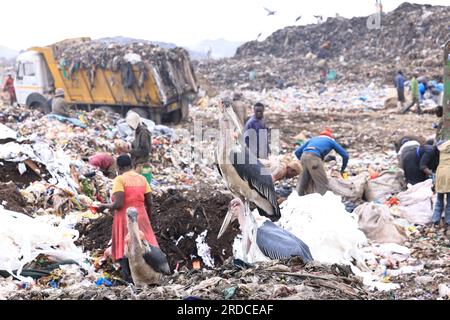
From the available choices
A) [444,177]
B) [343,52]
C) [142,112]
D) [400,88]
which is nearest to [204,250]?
[444,177]

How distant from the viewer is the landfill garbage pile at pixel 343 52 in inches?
1101

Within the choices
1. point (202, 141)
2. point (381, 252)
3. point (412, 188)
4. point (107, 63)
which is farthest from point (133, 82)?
point (381, 252)

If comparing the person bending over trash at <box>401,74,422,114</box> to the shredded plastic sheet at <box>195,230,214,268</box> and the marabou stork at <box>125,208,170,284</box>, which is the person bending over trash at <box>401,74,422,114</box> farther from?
the marabou stork at <box>125,208,170,284</box>

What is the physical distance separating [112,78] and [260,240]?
11.3 meters

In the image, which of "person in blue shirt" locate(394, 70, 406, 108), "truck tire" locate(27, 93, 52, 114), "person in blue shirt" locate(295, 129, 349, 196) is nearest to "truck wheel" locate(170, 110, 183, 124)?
"truck tire" locate(27, 93, 52, 114)

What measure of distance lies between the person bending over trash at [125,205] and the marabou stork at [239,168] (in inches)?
28.4

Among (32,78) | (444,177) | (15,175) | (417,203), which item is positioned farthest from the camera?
(32,78)

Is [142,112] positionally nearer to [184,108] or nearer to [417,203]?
[184,108]

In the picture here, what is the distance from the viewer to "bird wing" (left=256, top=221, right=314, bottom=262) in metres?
5.14

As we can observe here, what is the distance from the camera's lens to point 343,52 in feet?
114

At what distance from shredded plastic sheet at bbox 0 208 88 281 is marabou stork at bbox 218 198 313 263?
173 centimetres

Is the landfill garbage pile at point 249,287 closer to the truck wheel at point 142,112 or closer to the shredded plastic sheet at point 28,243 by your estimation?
the shredded plastic sheet at point 28,243

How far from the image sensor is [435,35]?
101 feet

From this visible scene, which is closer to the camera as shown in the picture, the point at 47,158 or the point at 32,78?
the point at 47,158
